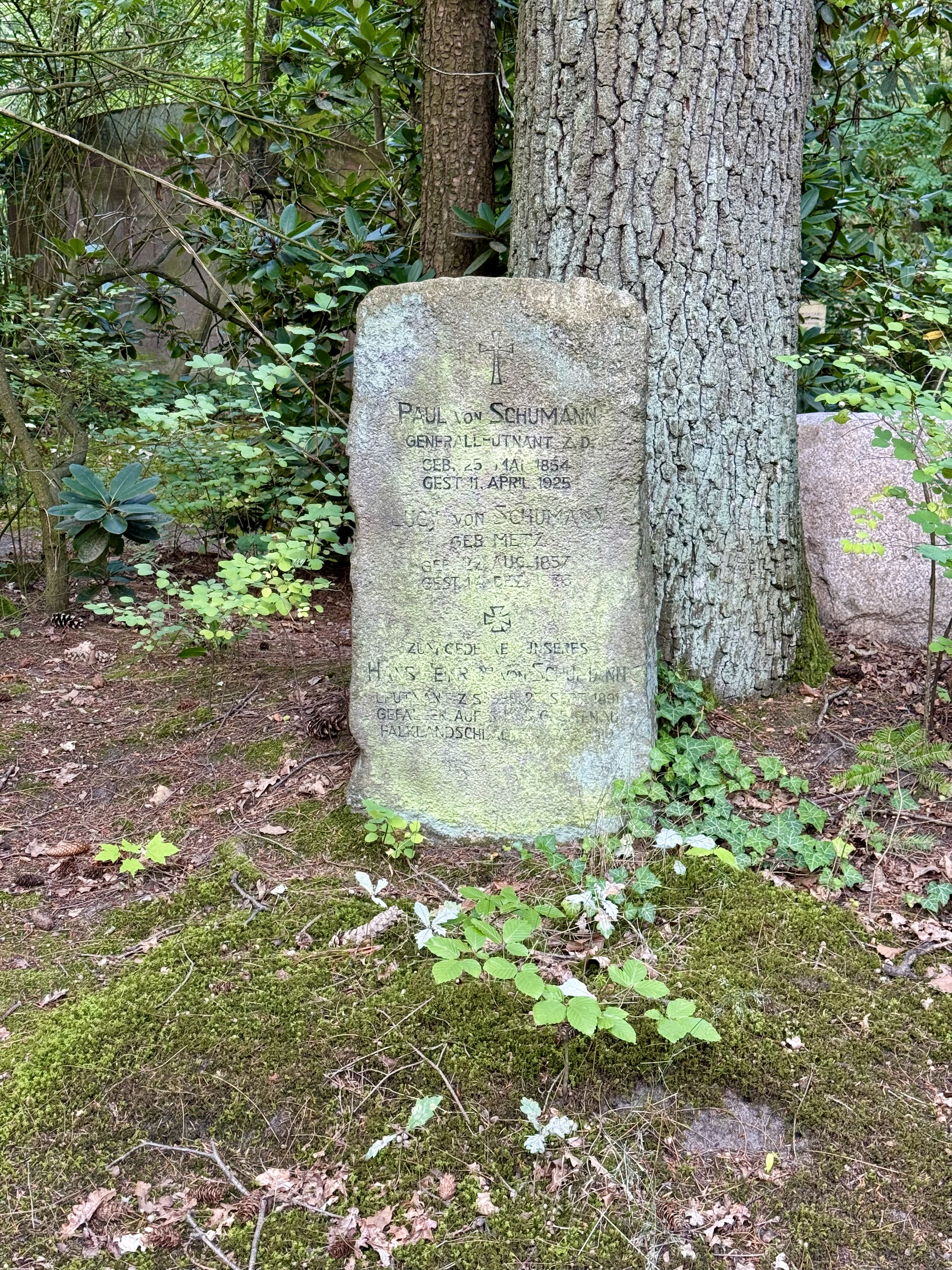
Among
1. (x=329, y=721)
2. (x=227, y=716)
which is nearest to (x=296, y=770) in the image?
(x=329, y=721)

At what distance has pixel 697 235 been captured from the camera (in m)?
3.29

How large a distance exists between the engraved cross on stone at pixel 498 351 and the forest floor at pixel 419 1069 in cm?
157

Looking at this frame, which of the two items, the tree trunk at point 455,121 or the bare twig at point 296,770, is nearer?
the bare twig at point 296,770

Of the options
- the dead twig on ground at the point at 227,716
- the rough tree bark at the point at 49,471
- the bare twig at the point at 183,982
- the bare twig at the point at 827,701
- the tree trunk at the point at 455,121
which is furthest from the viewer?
the rough tree bark at the point at 49,471

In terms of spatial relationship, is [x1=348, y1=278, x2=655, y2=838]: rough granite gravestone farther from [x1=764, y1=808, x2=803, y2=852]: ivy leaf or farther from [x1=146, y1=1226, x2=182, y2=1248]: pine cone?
[x1=146, y1=1226, x2=182, y2=1248]: pine cone

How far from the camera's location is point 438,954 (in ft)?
7.24

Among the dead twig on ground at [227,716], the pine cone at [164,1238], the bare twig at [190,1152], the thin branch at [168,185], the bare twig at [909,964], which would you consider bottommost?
the pine cone at [164,1238]

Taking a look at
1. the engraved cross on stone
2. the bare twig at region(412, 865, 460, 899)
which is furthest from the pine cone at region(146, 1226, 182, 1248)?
the engraved cross on stone

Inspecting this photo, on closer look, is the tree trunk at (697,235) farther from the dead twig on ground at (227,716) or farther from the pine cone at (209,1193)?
the pine cone at (209,1193)

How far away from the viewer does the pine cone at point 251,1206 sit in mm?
1976

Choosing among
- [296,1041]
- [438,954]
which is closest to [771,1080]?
[438,954]

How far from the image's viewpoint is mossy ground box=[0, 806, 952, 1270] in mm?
1962

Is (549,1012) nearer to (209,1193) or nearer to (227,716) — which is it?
(209,1193)

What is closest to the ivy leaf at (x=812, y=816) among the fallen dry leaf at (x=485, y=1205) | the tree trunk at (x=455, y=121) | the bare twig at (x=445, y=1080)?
the bare twig at (x=445, y=1080)
